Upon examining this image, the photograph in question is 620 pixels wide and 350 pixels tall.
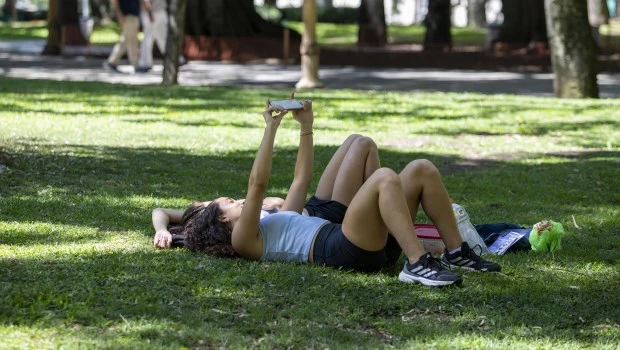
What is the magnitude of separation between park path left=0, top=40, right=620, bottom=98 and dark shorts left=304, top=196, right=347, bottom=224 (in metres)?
12.1

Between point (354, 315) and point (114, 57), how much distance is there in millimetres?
15821

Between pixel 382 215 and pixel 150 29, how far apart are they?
593 inches

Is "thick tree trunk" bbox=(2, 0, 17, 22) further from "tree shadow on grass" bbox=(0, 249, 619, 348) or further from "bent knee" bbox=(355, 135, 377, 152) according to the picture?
"tree shadow on grass" bbox=(0, 249, 619, 348)

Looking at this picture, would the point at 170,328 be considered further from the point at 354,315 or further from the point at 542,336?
the point at 542,336

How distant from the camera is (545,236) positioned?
6738mm

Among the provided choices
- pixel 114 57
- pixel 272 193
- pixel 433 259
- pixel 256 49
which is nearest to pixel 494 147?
pixel 272 193

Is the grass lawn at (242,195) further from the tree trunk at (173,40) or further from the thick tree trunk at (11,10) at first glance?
the thick tree trunk at (11,10)

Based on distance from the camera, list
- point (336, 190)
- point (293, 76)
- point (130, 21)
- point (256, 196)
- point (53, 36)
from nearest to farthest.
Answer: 1. point (256, 196)
2. point (336, 190)
3. point (130, 21)
4. point (293, 76)
5. point (53, 36)

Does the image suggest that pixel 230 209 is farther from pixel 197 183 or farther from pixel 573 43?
pixel 573 43

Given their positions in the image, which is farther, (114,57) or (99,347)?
(114,57)

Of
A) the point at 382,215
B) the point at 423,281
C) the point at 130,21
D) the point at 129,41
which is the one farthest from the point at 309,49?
the point at 423,281

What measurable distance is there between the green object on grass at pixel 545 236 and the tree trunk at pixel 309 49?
10800mm

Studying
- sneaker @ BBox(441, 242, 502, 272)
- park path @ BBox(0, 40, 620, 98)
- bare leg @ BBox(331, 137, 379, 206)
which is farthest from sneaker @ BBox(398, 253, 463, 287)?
park path @ BBox(0, 40, 620, 98)

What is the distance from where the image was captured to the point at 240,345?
4.65 metres
